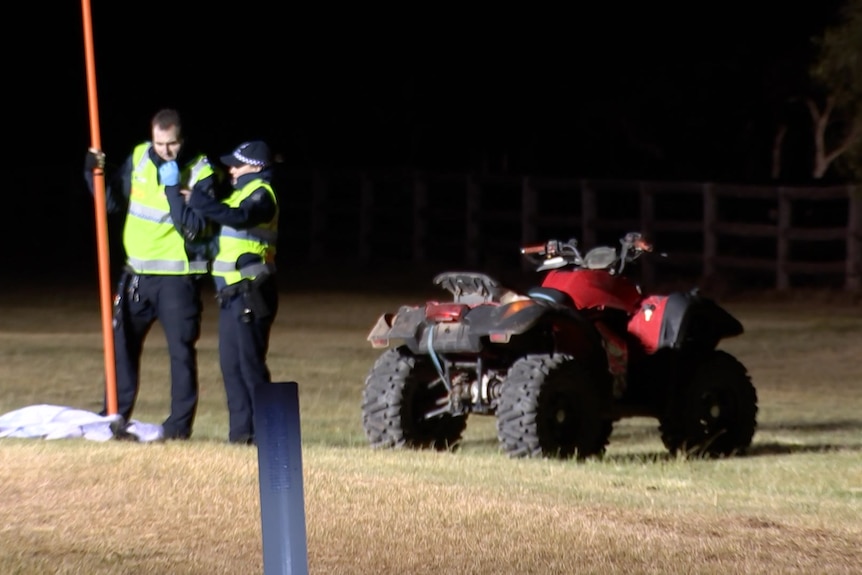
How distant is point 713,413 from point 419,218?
20922 millimetres

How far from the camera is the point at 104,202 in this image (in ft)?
35.1

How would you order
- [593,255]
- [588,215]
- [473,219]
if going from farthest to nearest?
[473,219], [588,215], [593,255]

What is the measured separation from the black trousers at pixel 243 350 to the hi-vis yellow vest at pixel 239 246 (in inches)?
3.9

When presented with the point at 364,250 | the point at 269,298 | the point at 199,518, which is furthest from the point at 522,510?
the point at 364,250

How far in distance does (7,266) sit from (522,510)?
1047 inches

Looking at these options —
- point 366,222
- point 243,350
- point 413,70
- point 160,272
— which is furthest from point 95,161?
point 413,70

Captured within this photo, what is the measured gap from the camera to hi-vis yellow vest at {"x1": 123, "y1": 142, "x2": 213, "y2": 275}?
35.3 ft

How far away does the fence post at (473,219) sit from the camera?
102 feet

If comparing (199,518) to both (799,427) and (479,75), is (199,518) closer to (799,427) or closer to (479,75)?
(799,427)

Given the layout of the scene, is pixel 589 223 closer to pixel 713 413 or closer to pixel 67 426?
pixel 713 413

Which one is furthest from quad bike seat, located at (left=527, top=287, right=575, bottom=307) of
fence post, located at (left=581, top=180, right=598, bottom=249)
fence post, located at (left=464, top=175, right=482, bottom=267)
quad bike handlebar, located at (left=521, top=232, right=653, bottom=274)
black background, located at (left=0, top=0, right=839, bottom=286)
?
black background, located at (left=0, top=0, right=839, bottom=286)

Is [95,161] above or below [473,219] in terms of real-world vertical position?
above

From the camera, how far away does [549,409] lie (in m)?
10.5

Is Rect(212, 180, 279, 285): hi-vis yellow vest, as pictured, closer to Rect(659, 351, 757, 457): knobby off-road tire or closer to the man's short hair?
the man's short hair
